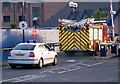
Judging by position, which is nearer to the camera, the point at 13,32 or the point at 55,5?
the point at 13,32

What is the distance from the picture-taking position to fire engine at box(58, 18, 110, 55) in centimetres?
2478

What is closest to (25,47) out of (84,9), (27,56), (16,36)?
(27,56)

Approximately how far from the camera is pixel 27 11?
74938 millimetres

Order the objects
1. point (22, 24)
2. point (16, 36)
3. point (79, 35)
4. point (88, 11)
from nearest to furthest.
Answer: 1. point (22, 24)
2. point (79, 35)
3. point (16, 36)
4. point (88, 11)

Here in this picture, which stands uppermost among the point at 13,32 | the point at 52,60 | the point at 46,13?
the point at 46,13

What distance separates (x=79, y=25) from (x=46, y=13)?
173ft

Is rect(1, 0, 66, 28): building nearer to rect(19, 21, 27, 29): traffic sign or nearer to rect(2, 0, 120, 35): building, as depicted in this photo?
rect(2, 0, 120, 35): building

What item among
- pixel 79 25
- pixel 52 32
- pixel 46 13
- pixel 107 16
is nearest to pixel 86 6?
pixel 107 16

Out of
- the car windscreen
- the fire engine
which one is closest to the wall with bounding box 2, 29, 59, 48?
the fire engine

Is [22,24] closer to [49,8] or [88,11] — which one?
[88,11]

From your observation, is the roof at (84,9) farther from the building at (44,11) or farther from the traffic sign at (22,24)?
the traffic sign at (22,24)

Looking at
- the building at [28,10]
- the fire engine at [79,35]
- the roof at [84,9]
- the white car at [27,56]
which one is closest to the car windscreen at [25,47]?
the white car at [27,56]

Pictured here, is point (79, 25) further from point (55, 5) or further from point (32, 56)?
point (55, 5)

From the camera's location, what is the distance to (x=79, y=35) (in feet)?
82.5
